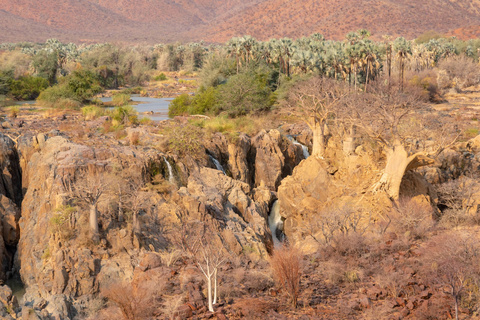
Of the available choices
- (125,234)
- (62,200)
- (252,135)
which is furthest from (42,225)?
(252,135)

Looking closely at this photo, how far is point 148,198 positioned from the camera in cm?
1945

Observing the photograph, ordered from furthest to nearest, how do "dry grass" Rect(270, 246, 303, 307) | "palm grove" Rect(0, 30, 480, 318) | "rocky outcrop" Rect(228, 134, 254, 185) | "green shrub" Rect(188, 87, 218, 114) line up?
"green shrub" Rect(188, 87, 218, 114)
"rocky outcrop" Rect(228, 134, 254, 185)
"palm grove" Rect(0, 30, 480, 318)
"dry grass" Rect(270, 246, 303, 307)

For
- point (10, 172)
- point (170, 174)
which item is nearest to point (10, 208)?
point (10, 172)

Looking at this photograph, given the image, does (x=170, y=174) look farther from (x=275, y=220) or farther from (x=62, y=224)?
(x=62, y=224)

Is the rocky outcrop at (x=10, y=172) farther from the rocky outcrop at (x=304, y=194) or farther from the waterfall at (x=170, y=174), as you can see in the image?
the rocky outcrop at (x=304, y=194)

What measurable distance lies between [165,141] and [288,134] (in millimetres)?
14432

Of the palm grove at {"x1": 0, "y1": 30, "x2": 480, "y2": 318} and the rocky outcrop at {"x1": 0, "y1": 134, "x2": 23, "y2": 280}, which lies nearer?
the rocky outcrop at {"x1": 0, "y1": 134, "x2": 23, "y2": 280}

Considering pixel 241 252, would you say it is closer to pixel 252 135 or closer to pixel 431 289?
pixel 431 289

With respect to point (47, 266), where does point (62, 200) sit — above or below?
above

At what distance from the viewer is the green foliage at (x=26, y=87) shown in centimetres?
5184

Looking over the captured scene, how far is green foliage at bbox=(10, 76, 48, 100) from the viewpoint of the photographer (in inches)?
2041

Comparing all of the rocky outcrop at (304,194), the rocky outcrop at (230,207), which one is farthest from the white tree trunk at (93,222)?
the rocky outcrop at (304,194)

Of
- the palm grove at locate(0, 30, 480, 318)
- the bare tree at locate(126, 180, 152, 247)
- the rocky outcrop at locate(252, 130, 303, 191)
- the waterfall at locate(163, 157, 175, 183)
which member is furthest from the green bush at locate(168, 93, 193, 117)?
the bare tree at locate(126, 180, 152, 247)

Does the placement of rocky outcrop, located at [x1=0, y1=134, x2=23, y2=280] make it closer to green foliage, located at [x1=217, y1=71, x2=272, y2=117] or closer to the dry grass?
the dry grass
